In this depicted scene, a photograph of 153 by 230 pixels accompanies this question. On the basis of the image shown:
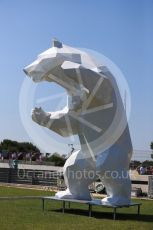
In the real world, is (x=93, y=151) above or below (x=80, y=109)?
below

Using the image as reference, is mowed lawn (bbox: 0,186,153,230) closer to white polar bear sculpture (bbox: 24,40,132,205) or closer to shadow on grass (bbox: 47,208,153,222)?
shadow on grass (bbox: 47,208,153,222)

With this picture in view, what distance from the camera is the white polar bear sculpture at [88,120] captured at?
487 inches

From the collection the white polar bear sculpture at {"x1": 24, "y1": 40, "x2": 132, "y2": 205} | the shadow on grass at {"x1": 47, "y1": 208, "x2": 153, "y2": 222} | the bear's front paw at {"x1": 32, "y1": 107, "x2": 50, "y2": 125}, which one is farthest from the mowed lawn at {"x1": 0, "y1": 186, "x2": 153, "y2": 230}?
the bear's front paw at {"x1": 32, "y1": 107, "x2": 50, "y2": 125}

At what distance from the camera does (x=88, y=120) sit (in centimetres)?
1279

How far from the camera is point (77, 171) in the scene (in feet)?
42.5

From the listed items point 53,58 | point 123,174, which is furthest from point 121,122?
point 53,58

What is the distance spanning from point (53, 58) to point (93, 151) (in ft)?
8.43

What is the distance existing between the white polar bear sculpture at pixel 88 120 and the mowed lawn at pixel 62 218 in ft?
1.94

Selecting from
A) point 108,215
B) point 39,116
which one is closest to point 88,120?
point 39,116

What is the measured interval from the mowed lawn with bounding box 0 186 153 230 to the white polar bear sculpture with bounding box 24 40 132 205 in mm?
591

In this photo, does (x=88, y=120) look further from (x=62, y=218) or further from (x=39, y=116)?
(x=62, y=218)

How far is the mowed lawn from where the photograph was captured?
10352 millimetres

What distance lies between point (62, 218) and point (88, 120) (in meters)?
2.60

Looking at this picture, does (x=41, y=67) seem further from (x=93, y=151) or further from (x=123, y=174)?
(x=123, y=174)
